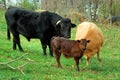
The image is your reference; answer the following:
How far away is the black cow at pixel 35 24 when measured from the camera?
15047 millimetres

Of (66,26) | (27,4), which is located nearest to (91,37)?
(66,26)

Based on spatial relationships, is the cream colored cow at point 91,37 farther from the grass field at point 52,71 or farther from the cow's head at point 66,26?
the cow's head at point 66,26

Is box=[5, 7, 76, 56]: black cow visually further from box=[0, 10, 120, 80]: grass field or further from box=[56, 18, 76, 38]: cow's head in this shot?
box=[0, 10, 120, 80]: grass field

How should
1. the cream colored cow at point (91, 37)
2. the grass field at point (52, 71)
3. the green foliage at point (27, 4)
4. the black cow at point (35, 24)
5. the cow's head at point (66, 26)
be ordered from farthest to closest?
the green foliage at point (27, 4) < the black cow at point (35, 24) < the cow's head at point (66, 26) < the cream colored cow at point (91, 37) < the grass field at point (52, 71)

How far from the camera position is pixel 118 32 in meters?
26.6

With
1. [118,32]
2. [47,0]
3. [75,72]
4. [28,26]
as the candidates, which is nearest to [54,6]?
[47,0]

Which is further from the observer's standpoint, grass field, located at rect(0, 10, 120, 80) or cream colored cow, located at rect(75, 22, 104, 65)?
cream colored cow, located at rect(75, 22, 104, 65)

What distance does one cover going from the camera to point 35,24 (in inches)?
614

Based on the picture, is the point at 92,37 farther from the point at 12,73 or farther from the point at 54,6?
the point at 54,6

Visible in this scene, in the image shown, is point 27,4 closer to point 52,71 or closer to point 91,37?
point 91,37

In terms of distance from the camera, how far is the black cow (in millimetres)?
15047

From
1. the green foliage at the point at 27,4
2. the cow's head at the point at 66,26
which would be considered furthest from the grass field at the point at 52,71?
the green foliage at the point at 27,4

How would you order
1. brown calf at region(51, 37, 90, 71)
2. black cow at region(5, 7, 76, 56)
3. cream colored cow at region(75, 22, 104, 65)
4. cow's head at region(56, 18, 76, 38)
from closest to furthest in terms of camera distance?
brown calf at region(51, 37, 90, 71), cream colored cow at region(75, 22, 104, 65), cow's head at region(56, 18, 76, 38), black cow at region(5, 7, 76, 56)

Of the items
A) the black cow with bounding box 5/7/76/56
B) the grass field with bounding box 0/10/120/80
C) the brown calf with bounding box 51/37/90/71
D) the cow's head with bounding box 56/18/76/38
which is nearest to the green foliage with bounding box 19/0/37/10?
the black cow with bounding box 5/7/76/56
